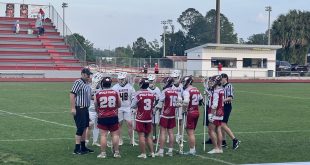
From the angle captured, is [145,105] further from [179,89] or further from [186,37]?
[186,37]

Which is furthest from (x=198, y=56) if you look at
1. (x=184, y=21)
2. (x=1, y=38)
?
(x=184, y=21)

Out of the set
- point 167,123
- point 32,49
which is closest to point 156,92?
point 167,123

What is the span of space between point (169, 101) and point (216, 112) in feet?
4.13

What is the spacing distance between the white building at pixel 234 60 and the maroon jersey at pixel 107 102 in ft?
149

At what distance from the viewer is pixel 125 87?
14.4 m

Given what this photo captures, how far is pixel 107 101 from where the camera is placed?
12703mm

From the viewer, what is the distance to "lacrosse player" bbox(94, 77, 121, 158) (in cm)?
1271

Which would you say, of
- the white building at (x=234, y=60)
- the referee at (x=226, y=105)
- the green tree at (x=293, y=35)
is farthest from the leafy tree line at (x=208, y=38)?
the referee at (x=226, y=105)

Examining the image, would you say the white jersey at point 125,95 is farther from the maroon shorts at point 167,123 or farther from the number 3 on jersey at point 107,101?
the number 3 on jersey at point 107,101

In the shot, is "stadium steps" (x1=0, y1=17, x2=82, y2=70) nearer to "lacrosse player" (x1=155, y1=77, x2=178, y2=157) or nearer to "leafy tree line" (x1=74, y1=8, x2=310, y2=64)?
"leafy tree line" (x1=74, y1=8, x2=310, y2=64)

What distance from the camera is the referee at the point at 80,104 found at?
1330 cm

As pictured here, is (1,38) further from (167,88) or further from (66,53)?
(167,88)

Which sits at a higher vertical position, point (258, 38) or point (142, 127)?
point (258, 38)

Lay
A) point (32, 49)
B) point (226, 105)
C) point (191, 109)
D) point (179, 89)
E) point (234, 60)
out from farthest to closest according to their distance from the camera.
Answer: point (234, 60) < point (32, 49) < point (226, 105) < point (179, 89) < point (191, 109)
